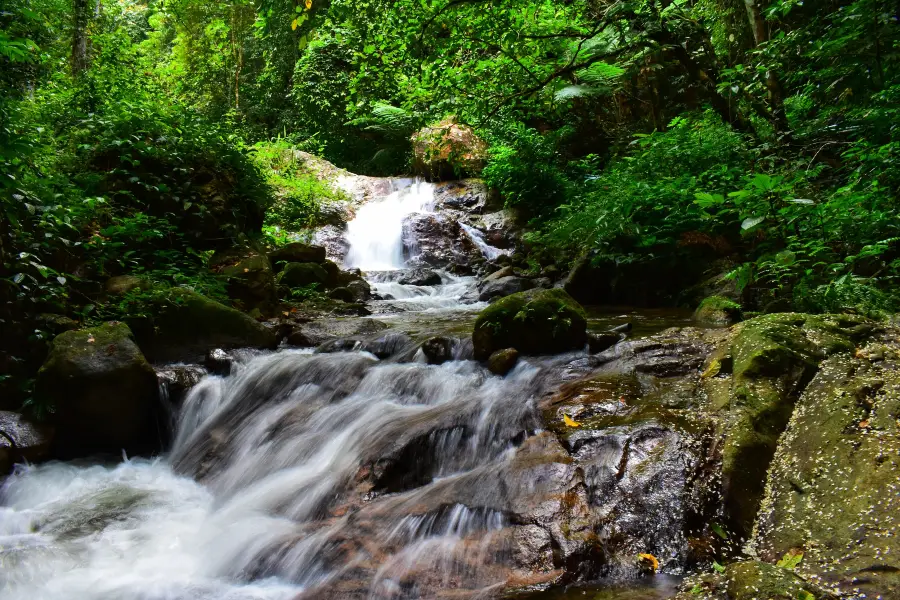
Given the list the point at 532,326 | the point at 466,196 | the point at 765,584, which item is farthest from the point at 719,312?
the point at 466,196

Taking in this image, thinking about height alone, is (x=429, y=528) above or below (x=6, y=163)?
below

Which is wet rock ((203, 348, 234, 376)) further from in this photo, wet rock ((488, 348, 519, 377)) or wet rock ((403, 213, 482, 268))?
wet rock ((403, 213, 482, 268))

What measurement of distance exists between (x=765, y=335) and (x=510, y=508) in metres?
1.94

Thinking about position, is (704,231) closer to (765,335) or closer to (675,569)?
(765,335)

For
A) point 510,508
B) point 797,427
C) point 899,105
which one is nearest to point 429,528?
point 510,508

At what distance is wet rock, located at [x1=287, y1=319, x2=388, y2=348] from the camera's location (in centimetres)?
676

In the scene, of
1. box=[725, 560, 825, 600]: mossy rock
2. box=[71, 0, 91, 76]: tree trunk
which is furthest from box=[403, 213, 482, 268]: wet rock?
box=[725, 560, 825, 600]: mossy rock

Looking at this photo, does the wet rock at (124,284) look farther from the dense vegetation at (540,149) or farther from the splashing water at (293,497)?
the splashing water at (293,497)

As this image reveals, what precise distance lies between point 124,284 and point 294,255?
12.4 feet

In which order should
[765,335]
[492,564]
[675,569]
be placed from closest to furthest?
[675,569], [492,564], [765,335]

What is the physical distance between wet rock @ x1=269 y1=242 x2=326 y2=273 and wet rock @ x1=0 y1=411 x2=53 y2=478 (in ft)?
16.6

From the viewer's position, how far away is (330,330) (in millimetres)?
7312

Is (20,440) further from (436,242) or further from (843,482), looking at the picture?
(436,242)

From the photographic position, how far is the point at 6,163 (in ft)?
15.0
